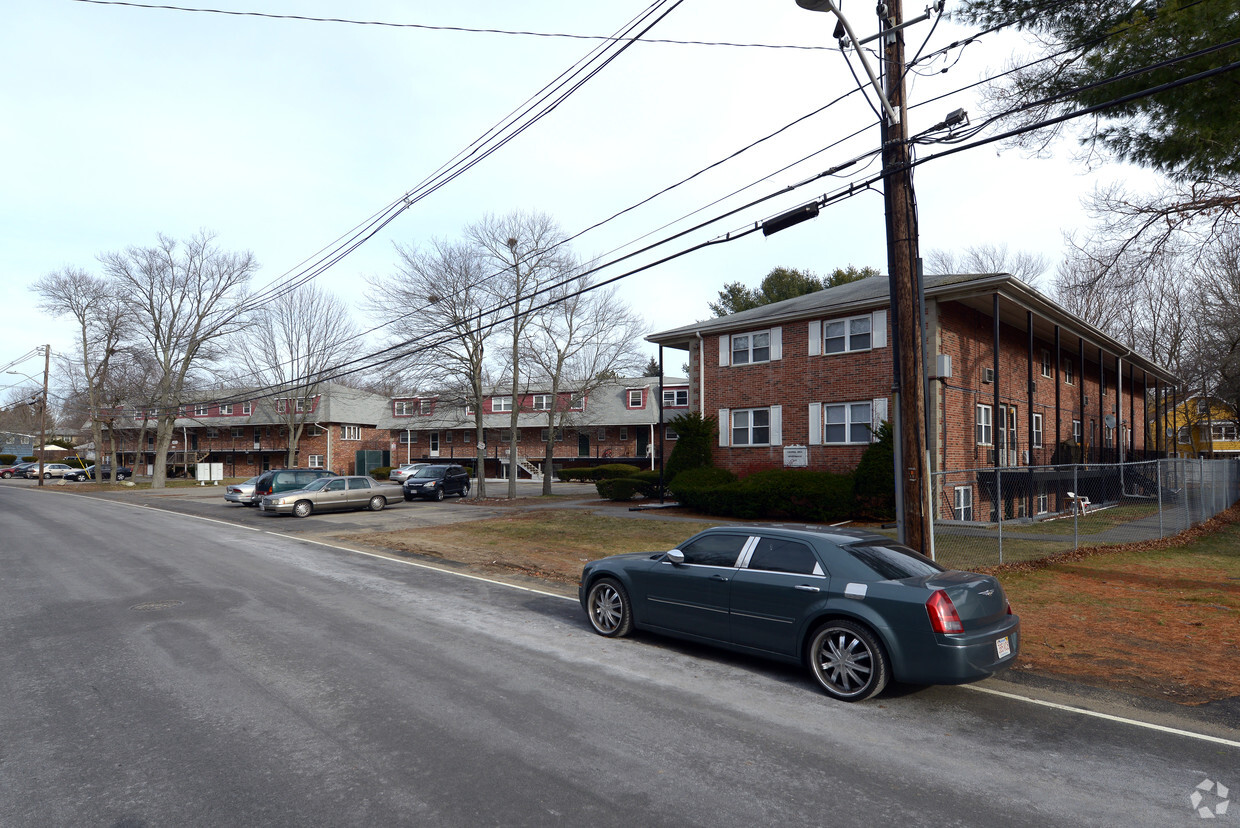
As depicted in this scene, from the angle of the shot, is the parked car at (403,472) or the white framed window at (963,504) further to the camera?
the parked car at (403,472)

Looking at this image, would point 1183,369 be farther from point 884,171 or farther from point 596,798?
point 596,798

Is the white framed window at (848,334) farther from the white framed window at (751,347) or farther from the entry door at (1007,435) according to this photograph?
the entry door at (1007,435)

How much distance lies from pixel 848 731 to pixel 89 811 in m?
4.83

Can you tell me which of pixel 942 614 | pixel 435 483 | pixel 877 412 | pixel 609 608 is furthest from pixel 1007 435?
pixel 435 483

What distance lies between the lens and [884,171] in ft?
31.7

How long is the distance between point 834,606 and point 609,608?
2869mm

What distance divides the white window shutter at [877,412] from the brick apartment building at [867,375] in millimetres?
41

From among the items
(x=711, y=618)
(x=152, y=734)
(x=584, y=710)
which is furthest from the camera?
(x=711, y=618)

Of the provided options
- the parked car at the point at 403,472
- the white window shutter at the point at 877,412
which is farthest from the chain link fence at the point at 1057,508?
the parked car at the point at 403,472

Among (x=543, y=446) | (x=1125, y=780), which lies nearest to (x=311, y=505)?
(x=1125, y=780)

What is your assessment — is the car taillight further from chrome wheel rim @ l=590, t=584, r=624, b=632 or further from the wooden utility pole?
the wooden utility pole

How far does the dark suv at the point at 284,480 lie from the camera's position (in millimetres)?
27922

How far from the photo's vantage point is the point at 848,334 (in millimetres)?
22266

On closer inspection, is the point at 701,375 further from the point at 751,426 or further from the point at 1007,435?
the point at 1007,435
